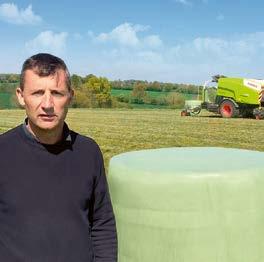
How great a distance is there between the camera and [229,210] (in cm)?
257

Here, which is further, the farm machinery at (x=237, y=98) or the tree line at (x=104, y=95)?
the tree line at (x=104, y=95)

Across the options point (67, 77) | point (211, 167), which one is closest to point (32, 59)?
point (67, 77)

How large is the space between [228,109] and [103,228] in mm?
18468

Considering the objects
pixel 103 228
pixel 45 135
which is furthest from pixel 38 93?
pixel 103 228

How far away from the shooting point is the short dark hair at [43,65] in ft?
6.22

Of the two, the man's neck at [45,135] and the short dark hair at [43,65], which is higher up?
the short dark hair at [43,65]

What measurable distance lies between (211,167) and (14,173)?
119 cm

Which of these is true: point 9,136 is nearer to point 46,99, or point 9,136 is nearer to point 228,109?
point 46,99

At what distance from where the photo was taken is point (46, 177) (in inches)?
73.4

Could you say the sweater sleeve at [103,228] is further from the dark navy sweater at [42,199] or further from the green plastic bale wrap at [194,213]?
the green plastic bale wrap at [194,213]

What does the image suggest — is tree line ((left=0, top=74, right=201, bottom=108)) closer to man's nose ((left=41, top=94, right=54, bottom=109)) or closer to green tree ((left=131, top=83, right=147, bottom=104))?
green tree ((left=131, top=83, right=147, bottom=104))

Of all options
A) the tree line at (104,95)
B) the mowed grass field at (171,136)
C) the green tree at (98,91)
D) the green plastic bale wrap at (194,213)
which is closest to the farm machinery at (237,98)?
the mowed grass field at (171,136)

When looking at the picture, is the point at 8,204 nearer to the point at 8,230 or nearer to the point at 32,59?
the point at 8,230

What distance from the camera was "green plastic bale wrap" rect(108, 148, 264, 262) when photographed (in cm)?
256
